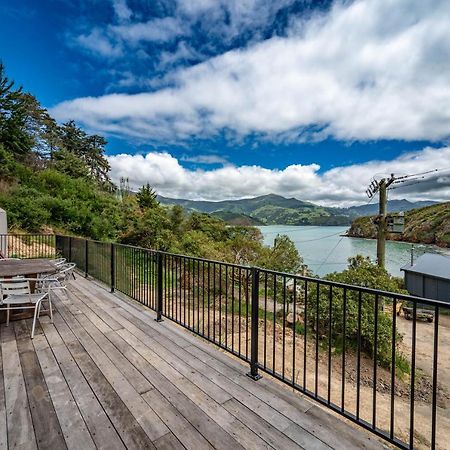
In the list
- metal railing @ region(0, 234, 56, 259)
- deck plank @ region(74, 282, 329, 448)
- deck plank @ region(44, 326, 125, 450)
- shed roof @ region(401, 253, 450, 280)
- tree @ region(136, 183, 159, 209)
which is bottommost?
shed roof @ region(401, 253, 450, 280)

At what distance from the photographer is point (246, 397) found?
2.09 meters

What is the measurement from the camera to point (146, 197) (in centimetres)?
2383

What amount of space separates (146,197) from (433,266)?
72.5ft

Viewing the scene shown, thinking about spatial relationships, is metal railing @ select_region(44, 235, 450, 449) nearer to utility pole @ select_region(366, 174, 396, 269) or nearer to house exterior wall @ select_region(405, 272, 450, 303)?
utility pole @ select_region(366, 174, 396, 269)

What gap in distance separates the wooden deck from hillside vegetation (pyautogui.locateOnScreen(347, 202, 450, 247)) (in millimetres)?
37174

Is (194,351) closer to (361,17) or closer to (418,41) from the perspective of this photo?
(361,17)

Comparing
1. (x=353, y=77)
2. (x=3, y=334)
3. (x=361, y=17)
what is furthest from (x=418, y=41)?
(x=3, y=334)

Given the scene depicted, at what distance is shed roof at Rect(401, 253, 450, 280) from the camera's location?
15.6 metres

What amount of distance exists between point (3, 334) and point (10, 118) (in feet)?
65.2

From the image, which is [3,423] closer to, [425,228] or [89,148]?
[89,148]

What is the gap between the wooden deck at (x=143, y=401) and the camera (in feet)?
5.33

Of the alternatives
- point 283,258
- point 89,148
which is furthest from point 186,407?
point 89,148

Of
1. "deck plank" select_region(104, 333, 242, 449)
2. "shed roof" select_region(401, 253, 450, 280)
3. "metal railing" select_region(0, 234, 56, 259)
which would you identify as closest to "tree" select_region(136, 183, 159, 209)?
"metal railing" select_region(0, 234, 56, 259)

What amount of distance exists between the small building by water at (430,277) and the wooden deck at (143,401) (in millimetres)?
17782
